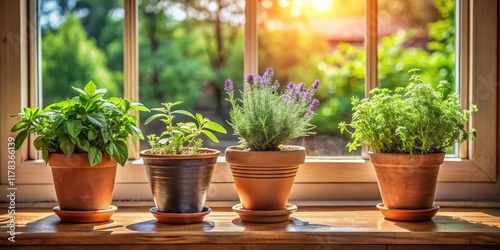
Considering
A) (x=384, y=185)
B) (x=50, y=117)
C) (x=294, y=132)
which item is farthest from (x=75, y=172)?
(x=384, y=185)

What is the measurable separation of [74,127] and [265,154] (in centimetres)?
63

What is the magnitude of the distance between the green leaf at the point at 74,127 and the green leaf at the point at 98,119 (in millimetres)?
41

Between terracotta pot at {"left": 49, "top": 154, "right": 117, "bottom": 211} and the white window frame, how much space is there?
1.07 ft

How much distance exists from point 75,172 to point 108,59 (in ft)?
2.50

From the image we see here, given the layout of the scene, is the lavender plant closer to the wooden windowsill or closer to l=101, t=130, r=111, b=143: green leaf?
the wooden windowsill

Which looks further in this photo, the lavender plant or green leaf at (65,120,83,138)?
the lavender plant

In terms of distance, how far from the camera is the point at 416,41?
2.49 m

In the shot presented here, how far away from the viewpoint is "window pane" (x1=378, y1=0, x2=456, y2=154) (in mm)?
2393

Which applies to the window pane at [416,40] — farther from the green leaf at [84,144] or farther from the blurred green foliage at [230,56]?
the green leaf at [84,144]

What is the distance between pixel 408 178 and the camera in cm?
197

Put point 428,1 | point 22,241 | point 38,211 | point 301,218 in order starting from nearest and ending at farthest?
point 22,241 < point 301,218 < point 38,211 < point 428,1

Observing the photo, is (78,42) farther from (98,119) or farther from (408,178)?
(408,178)

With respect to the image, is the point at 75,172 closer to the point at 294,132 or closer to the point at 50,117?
the point at 50,117

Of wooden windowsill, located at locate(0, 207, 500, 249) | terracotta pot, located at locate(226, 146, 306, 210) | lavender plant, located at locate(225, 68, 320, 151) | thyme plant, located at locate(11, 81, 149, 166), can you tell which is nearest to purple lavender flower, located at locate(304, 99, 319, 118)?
lavender plant, located at locate(225, 68, 320, 151)
